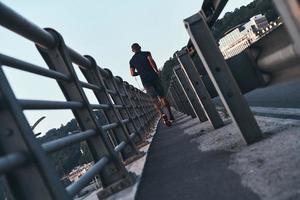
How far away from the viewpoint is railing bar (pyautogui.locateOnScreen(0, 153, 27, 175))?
2072 mm

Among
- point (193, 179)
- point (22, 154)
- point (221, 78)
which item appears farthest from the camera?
point (221, 78)

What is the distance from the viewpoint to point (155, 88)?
11805 millimetres

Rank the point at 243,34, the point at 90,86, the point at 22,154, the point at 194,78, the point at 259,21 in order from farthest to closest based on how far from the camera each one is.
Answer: the point at 243,34
the point at 259,21
the point at 194,78
the point at 90,86
the point at 22,154

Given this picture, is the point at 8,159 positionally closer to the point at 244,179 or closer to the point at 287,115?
the point at 244,179

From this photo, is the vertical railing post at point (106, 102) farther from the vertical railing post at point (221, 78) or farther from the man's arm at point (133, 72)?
the man's arm at point (133, 72)

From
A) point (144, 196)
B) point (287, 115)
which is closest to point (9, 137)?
point (144, 196)

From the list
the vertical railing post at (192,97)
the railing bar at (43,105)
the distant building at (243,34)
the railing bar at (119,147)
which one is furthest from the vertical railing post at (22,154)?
the distant building at (243,34)

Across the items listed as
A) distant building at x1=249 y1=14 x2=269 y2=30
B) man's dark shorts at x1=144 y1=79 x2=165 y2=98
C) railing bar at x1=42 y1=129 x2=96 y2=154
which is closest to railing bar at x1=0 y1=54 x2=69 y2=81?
railing bar at x1=42 y1=129 x2=96 y2=154

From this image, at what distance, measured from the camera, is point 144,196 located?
150 inches

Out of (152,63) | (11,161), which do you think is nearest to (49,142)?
(11,161)

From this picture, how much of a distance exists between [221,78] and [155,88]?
25.3 ft

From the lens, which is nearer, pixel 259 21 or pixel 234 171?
pixel 234 171

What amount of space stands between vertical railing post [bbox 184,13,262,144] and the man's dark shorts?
7460 millimetres

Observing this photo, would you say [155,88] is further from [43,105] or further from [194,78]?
[43,105]
